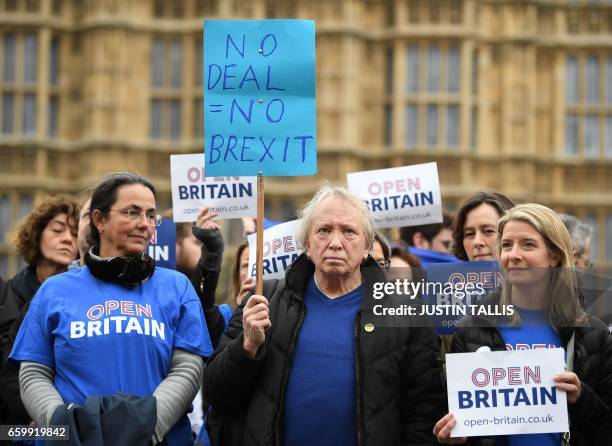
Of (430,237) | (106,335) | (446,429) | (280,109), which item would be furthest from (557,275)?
(430,237)

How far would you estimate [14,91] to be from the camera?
21422 mm

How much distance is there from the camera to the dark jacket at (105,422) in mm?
4688

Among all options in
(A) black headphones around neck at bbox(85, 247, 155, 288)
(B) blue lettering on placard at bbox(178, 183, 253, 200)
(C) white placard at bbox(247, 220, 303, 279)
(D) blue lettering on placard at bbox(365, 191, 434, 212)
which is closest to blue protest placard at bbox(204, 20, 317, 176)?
(A) black headphones around neck at bbox(85, 247, 155, 288)

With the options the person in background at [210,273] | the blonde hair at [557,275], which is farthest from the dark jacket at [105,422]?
the person in background at [210,273]

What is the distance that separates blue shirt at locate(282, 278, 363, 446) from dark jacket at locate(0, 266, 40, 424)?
127 centimetres

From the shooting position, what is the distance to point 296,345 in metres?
4.86

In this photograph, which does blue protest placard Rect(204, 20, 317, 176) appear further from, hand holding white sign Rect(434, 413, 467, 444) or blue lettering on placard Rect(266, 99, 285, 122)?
hand holding white sign Rect(434, 413, 467, 444)

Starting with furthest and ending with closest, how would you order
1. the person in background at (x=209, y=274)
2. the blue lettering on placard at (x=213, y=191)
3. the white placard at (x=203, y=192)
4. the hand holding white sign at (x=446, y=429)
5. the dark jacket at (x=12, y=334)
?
the blue lettering on placard at (x=213, y=191) → the white placard at (x=203, y=192) → the person in background at (x=209, y=274) → the dark jacket at (x=12, y=334) → the hand holding white sign at (x=446, y=429)

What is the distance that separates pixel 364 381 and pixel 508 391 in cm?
52

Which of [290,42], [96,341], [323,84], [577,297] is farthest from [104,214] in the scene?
[323,84]

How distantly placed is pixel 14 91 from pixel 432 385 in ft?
57.6

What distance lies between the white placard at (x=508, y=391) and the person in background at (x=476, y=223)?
1653mm

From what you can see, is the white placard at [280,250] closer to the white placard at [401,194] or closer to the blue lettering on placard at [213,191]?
the blue lettering on placard at [213,191]

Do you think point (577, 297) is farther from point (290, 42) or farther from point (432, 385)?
point (290, 42)
